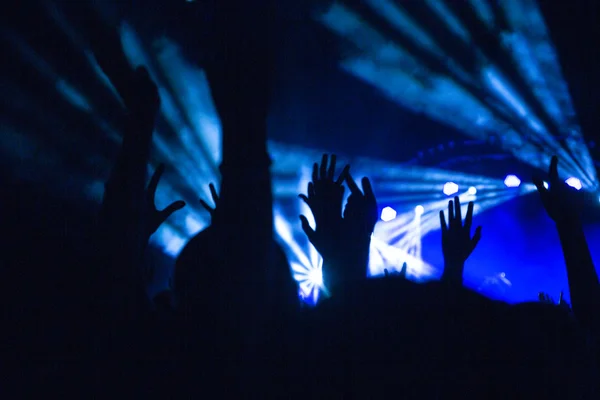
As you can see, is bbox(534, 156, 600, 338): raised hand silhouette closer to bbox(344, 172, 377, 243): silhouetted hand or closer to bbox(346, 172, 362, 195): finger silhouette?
bbox(344, 172, 377, 243): silhouetted hand

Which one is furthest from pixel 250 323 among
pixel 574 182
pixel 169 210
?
pixel 574 182

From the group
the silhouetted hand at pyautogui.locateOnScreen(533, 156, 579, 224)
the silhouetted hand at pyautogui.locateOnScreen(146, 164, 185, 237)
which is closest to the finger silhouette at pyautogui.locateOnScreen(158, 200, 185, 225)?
the silhouetted hand at pyautogui.locateOnScreen(146, 164, 185, 237)

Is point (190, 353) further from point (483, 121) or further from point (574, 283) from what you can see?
point (483, 121)

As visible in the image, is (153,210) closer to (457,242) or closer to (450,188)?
(457,242)

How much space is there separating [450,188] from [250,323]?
7588 millimetres

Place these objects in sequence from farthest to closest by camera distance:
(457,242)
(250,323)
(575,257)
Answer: (457,242) → (575,257) → (250,323)

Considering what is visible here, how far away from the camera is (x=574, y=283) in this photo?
4.84ft

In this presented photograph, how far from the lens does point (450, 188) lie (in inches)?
302

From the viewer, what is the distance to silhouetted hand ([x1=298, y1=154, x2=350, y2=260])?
1481 mm

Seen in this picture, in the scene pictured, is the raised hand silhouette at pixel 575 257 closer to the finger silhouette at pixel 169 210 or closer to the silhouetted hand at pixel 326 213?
the silhouetted hand at pixel 326 213

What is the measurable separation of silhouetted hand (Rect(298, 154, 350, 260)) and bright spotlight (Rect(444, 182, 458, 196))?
6635 mm

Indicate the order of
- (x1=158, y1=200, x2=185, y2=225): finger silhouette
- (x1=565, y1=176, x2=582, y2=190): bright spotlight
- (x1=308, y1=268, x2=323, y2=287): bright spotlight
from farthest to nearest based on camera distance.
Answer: (x1=308, y1=268, x2=323, y2=287): bright spotlight → (x1=565, y1=176, x2=582, y2=190): bright spotlight → (x1=158, y1=200, x2=185, y2=225): finger silhouette

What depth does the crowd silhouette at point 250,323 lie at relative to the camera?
71 cm

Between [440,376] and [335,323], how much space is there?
22 centimetres
